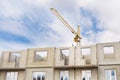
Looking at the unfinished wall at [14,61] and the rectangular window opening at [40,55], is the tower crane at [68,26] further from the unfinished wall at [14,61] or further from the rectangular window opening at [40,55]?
the unfinished wall at [14,61]

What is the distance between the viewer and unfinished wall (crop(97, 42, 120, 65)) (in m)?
32.6

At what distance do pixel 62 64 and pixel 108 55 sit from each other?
21.3ft

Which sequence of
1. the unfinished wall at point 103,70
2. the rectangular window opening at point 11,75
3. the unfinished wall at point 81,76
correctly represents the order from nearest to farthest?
the unfinished wall at point 103,70 → the unfinished wall at point 81,76 → the rectangular window opening at point 11,75

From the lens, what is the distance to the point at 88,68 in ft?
110

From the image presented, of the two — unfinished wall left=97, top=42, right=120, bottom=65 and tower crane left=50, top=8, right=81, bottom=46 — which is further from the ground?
tower crane left=50, top=8, right=81, bottom=46

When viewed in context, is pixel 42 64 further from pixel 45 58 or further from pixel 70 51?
pixel 70 51

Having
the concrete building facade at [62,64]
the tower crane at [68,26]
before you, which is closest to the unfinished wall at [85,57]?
the concrete building facade at [62,64]

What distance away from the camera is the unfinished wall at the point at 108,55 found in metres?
32.6

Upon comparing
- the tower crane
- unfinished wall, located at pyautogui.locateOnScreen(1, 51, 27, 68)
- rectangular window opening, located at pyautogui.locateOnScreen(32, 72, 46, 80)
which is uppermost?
the tower crane

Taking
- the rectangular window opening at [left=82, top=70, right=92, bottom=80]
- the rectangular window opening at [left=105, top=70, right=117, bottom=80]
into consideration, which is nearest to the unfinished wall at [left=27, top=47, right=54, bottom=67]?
the rectangular window opening at [left=82, top=70, right=92, bottom=80]

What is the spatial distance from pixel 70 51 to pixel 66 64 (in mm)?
1953

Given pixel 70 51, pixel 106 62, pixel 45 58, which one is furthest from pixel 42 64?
pixel 106 62

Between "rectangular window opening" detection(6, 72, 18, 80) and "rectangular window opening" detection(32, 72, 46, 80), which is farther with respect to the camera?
"rectangular window opening" detection(6, 72, 18, 80)

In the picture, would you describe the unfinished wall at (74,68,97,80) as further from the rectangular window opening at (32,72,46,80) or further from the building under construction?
the rectangular window opening at (32,72,46,80)
